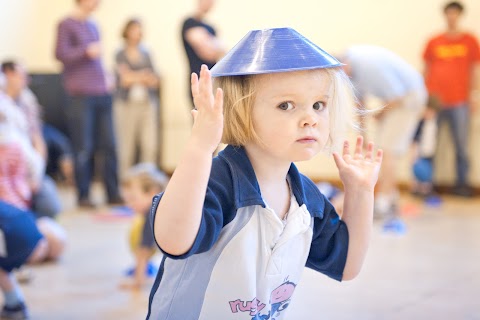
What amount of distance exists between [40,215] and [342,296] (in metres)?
1.84

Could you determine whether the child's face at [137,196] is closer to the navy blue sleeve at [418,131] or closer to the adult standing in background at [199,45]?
the adult standing in background at [199,45]

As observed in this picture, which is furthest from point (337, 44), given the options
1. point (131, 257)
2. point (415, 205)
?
point (131, 257)

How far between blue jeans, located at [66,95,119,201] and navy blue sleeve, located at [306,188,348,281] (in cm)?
480

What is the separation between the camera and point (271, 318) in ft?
5.91

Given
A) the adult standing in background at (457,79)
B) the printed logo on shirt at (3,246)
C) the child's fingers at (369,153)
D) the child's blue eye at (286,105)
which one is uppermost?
the child's blue eye at (286,105)

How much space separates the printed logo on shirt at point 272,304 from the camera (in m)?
1.71

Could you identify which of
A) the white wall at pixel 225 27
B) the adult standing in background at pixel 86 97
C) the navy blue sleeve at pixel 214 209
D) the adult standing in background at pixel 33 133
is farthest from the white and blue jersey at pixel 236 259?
the adult standing in background at pixel 86 97

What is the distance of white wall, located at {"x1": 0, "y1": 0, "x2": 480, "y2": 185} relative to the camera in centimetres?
737

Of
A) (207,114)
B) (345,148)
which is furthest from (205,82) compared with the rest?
(345,148)

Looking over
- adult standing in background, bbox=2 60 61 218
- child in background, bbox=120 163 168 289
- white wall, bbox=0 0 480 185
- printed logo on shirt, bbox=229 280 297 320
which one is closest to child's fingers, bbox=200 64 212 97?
printed logo on shirt, bbox=229 280 297 320

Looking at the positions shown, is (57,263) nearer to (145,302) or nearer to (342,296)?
(145,302)

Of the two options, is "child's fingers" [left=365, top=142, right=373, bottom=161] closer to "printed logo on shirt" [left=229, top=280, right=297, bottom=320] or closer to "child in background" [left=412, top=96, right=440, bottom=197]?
"printed logo on shirt" [left=229, top=280, right=297, bottom=320]

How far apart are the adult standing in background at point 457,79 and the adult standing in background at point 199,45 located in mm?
2755

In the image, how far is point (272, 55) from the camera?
1.62m
